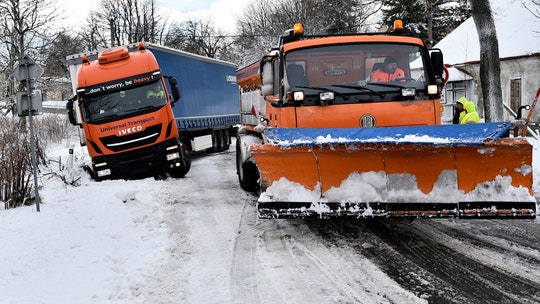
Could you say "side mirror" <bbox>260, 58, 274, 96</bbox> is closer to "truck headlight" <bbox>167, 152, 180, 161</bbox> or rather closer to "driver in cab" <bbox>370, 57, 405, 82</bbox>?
"driver in cab" <bbox>370, 57, 405, 82</bbox>

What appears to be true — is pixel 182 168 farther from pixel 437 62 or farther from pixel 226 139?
pixel 226 139

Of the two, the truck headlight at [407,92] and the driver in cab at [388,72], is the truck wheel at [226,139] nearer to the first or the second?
the driver in cab at [388,72]

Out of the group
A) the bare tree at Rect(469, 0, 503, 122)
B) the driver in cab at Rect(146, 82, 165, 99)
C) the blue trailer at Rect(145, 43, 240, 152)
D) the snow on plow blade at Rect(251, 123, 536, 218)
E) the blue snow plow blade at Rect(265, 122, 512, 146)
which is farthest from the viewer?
the blue trailer at Rect(145, 43, 240, 152)

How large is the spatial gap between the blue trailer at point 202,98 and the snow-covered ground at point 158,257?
707cm

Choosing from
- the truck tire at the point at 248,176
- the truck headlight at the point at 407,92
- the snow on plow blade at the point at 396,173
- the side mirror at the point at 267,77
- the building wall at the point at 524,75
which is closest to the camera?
the snow on plow blade at the point at 396,173

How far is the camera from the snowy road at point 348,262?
3791 millimetres

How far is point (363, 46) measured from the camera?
614 cm

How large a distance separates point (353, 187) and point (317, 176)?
0.39 m

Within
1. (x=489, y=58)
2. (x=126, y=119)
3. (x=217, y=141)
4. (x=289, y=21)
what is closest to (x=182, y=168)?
(x=126, y=119)

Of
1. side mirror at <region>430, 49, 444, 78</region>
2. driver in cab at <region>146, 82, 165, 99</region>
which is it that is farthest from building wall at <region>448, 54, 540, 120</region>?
side mirror at <region>430, 49, 444, 78</region>

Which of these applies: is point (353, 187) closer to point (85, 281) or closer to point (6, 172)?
point (85, 281)

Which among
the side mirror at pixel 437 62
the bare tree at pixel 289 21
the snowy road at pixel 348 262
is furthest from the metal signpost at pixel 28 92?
the bare tree at pixel 289 21

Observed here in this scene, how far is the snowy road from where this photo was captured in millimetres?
3791

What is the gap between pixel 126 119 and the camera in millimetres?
10766
